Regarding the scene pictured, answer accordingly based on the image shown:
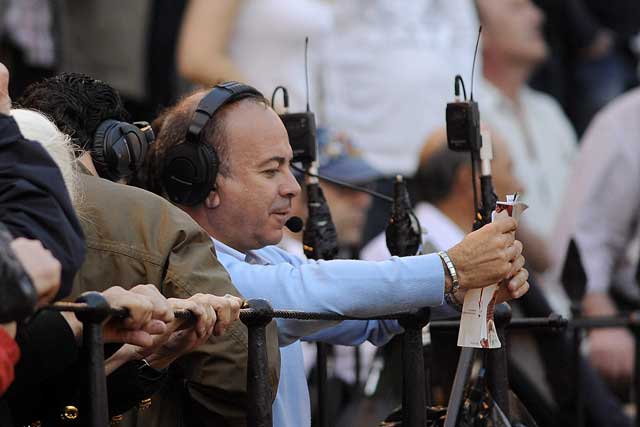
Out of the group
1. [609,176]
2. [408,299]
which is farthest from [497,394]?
[609,176]

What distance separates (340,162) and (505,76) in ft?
7.37

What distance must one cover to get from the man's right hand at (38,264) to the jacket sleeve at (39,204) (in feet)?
0.38

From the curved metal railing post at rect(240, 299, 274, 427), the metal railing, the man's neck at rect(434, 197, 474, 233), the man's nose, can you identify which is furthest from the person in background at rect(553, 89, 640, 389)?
the curved metal railing post at rect(240, 299, 274, 427)

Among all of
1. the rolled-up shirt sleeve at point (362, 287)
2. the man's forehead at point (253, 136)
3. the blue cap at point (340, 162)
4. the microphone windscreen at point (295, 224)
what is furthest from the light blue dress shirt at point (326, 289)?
the blue cap at point (340, 162)

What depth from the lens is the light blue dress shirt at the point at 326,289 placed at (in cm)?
357

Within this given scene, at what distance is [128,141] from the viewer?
11.9ft

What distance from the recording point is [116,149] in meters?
3.60

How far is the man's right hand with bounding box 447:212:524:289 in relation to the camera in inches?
141

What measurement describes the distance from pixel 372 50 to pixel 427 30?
0.37 m

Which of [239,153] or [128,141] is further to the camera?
[239,153]

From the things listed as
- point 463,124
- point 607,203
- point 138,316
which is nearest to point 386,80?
point 607,203

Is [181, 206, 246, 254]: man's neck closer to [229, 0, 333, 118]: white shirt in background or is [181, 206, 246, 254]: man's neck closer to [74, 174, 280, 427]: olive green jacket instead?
[74, 174, 280, 427]: olive green jacket

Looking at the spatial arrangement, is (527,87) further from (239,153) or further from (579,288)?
(239,153)

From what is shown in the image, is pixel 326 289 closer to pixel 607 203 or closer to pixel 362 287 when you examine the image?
pixel 362 287
